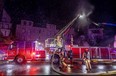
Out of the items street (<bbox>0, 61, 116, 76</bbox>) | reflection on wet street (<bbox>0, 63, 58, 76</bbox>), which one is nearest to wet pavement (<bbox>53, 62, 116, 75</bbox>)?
street (<bbox>0, 61, 116, 76</bbox>)

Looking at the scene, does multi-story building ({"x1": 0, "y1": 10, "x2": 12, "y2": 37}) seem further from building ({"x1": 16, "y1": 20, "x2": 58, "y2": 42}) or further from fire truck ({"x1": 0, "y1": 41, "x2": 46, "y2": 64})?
fire truck ({"x1": 0, "y1": 41, "x2": 46, "y2": 64})

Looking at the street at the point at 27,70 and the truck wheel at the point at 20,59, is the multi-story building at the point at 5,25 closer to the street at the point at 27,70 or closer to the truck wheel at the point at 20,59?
the street at the point at 27,70

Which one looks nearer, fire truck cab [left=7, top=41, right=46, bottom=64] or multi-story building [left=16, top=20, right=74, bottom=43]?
fire truck cab [left=7, top=41, right=46, bottom=64]

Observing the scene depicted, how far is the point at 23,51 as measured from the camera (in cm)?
1462

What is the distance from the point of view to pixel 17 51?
571 inches

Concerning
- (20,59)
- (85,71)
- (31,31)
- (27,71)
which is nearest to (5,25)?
(31,31)

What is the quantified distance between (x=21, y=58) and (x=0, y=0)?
22579 millimetres

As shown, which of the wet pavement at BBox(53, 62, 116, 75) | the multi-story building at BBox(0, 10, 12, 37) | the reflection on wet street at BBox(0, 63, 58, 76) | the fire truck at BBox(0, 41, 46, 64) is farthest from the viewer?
the multi-story building at BBox(0, 10, 12, 37)

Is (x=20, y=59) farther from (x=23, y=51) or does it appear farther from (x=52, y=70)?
(x=52, y=70)

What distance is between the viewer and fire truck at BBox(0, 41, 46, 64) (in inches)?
562

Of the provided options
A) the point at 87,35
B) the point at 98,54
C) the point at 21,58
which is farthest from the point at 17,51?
the point at 87,35

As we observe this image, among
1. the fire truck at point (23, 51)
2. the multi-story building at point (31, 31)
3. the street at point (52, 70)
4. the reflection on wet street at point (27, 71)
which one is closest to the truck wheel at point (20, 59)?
the fire truck at point (23, 51)

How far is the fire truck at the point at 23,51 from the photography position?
14.3 m

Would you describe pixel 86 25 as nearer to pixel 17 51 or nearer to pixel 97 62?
pixel 97 62
